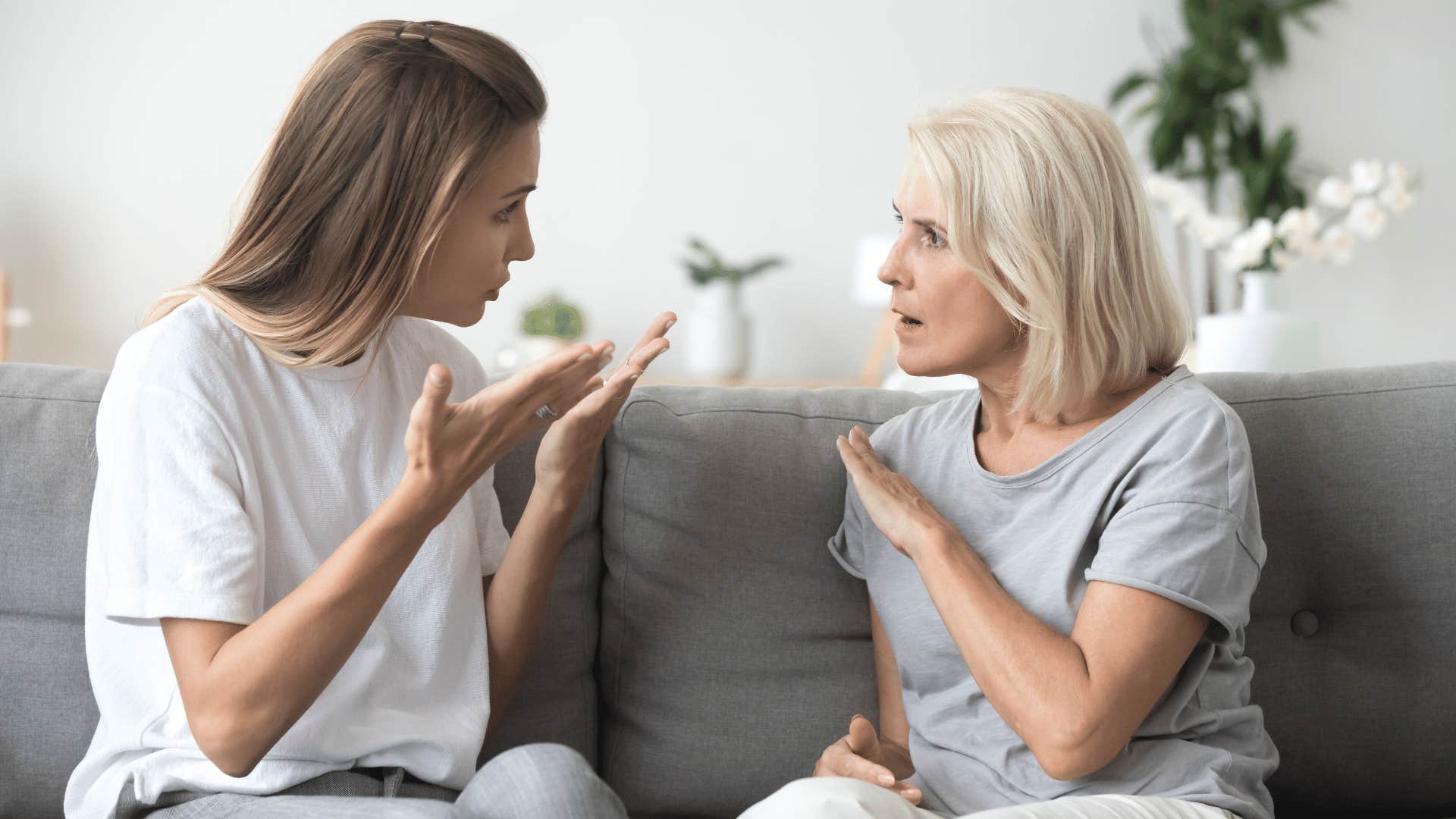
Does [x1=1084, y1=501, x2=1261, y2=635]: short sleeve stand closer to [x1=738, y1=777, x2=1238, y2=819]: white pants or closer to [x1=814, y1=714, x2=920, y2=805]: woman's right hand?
[x1=738, y1=777, x2=1238, y2=819]: white pants

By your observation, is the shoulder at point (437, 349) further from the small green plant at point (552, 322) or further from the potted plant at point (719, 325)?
the potted plant at point (719, 325)

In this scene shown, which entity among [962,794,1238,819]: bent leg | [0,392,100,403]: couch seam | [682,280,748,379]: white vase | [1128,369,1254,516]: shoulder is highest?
[0,392,100,403]: couch seam

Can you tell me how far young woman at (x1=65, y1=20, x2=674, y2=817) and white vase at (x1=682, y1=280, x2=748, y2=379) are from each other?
332 cm

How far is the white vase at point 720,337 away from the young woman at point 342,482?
131 inches

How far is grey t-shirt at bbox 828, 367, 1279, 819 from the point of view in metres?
1.06

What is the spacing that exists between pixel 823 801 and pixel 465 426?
429 mm

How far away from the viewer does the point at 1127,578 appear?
104 cm

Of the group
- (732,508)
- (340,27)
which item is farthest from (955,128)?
(340,27)

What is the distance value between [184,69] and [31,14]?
0.60 m

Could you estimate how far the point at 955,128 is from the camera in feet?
4.02

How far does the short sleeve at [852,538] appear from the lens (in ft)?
4.47

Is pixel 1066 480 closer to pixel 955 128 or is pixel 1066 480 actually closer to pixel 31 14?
pixel 955 128

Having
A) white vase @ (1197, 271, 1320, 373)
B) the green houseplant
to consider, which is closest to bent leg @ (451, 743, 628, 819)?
white vase @ (1197, 271, 1320, 373)

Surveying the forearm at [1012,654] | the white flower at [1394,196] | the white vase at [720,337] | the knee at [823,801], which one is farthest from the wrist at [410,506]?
the white vase at [720,337]
